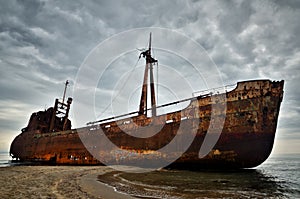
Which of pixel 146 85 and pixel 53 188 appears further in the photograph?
pixel 146 85

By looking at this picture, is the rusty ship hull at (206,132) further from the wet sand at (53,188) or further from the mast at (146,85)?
the wet sand at (53,188)

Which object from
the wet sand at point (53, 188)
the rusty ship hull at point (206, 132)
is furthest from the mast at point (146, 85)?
the wet sand at point (53, 188)

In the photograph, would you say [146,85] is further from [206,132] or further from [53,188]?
[53,188]

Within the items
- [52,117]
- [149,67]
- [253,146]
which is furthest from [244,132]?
[52,117]

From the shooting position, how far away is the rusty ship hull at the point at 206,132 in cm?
947

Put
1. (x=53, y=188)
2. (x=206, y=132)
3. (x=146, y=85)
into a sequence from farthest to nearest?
(x=146, y=85) → (x=206, y=132) → (x=53, y=188)

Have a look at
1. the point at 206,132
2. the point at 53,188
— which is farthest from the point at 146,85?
the point at 53,188

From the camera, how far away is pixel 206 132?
10.3 meters

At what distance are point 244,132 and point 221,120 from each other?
3.94 feet

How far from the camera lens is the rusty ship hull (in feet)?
31.1

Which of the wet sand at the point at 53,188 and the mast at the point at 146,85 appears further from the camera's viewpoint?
the mast at the point at 146,85

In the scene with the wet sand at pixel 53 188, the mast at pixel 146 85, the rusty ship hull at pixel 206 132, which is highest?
the mast at pixel 146 85

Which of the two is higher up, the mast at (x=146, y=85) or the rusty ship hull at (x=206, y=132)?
the mast at (x=146, y=85)

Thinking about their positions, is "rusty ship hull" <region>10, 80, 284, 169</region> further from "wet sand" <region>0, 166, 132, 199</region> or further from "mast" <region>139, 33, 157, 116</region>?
"wet sand" <region>0, 166, 132, 199</region>
